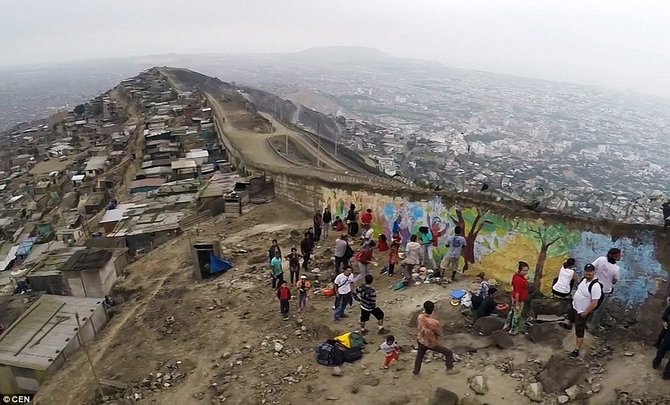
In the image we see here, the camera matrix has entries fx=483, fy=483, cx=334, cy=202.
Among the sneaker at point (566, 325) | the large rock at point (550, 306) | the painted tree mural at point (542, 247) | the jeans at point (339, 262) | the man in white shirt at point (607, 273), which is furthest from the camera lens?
the jeans at point (339, 262)

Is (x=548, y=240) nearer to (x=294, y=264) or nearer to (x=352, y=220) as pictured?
(x=294, y=264)

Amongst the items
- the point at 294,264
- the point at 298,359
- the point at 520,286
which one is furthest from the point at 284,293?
the point at 520,286

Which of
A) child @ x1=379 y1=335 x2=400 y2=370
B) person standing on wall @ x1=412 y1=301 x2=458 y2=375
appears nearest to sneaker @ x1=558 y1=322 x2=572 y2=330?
person standing on wall @ x1=412 y1=301 x2=458 y2=375

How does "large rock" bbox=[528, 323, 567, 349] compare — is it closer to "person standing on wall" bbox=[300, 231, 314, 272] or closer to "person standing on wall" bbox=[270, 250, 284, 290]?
"person standing on wall" bbox=[270, 250, 284, 290]

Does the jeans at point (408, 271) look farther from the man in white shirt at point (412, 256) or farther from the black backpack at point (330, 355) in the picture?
the black backpack at point (330, 355)

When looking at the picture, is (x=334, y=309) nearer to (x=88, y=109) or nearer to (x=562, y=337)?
(x=562, y=337)

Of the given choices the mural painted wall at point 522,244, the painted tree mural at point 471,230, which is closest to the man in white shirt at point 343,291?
the mural painted wall at point 522,244

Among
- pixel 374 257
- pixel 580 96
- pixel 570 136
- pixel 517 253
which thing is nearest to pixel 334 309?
pixel 374 257
